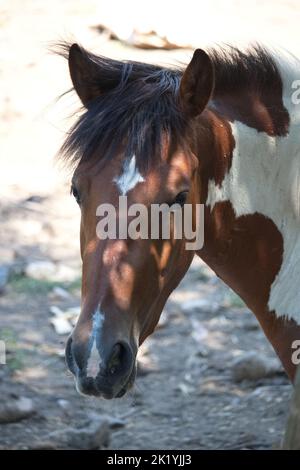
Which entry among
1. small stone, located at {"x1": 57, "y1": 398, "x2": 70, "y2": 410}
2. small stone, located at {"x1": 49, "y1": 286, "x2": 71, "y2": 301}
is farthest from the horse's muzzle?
small stone, located at {"x1": 49, "y1": 286, "x2": 71, "y2": 301}

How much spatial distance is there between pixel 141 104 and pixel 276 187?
65 cm

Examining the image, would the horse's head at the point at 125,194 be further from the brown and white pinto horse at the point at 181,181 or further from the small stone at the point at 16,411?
the small stone at the point at 16,411

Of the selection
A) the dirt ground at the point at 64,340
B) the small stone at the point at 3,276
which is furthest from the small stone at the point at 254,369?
the small stone at the point at 3,276

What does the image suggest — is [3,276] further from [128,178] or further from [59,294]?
[128,178]

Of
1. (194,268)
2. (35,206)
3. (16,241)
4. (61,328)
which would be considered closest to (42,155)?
(35,206)

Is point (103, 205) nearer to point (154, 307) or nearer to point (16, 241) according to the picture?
point (154, 307)

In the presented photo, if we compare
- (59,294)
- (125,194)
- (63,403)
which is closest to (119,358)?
(125,194)

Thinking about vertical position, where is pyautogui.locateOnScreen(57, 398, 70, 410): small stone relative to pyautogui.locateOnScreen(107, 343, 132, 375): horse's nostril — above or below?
below

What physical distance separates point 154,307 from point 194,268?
3.74 metres

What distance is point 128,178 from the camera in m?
2.60

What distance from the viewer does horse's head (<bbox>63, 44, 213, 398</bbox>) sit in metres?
2.42

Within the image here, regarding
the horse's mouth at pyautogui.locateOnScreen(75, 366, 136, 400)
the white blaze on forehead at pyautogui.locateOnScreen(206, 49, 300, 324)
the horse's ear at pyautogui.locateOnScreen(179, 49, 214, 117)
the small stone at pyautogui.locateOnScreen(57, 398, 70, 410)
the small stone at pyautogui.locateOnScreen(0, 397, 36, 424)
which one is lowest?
the small stone at pyautogui.locateOnScreen(57, 398, 70, 410)

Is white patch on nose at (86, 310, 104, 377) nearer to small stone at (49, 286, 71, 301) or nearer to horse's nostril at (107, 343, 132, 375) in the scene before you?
horse's nostril at (107, 343, 132, 375)
